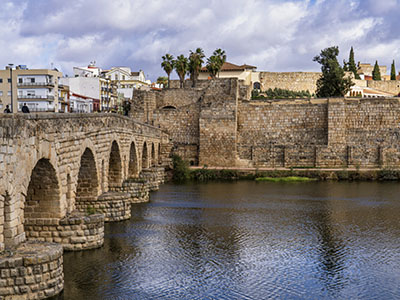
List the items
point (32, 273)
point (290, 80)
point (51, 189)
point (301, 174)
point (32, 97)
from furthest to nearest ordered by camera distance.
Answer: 1. point (290, 80)
2. point (32, 97)
3. point (301, 174)
4. point (51, 189)
5. point (32, 273)

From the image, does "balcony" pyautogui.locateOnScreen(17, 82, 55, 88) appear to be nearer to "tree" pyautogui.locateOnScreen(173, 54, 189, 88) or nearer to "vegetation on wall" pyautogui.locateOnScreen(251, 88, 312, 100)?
"tree" pyautogui.locateOnScreen(173, 54, 189, 88)

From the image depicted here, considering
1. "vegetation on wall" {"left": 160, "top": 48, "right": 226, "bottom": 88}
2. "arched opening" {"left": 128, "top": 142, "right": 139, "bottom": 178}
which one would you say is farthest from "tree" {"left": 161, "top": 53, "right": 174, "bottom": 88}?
"arched opening" {"left": 128, "top": 142, "right": 139, "bottom": 178}

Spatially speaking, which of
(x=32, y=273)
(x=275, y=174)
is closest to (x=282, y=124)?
(x=275, y=174)

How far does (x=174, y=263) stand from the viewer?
1525 centimetres

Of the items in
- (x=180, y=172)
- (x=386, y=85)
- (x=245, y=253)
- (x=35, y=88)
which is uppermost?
(x=386, y=85)

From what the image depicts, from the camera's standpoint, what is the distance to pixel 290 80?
71.6 meters

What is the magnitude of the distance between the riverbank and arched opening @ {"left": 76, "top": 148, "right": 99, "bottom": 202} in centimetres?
1946

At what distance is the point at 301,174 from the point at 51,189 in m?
26.6

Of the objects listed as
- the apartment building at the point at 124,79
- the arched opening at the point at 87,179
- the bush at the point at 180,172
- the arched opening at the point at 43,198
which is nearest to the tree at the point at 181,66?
the bush at the point at 180,172

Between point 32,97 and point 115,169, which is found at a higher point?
point 32,97

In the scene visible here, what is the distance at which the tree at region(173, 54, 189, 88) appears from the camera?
54688 mm

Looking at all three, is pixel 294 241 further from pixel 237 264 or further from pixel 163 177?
pixel 163 177

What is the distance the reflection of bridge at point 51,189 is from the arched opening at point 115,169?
0.05 m

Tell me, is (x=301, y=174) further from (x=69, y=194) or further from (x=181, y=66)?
(x=69, y=194)
